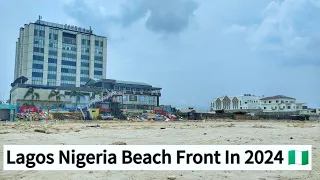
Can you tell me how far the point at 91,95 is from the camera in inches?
3861

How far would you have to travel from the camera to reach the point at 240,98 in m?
127

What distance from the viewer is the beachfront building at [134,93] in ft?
331

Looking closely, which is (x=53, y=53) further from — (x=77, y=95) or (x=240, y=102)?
(x=240, y=102)

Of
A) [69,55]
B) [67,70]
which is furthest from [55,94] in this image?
[69,55]

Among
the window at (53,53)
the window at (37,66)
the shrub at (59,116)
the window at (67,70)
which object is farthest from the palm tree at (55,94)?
the window at (53,53)

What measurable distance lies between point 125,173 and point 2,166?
4.18 metres

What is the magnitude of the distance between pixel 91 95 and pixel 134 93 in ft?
47.5

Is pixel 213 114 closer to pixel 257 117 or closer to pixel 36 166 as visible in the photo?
pixel 257 117

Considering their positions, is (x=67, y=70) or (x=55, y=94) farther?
(x=67, y=70)

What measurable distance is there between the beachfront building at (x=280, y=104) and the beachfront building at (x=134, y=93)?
139ft

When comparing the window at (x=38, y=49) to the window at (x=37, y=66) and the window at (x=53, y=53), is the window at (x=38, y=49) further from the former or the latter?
the window at (x=37, y=66)

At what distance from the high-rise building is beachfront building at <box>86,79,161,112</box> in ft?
58.7

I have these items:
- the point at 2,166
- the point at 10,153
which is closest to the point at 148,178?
the point at 2,166

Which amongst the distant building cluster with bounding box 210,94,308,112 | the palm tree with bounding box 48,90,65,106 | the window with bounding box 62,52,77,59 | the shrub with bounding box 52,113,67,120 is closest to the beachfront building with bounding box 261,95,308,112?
the distant building cluster with bounding box 210,94,308,112
